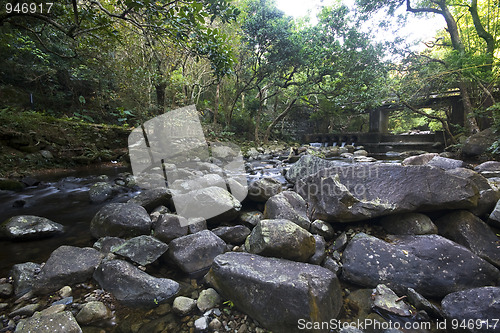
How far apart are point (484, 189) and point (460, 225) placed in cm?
73

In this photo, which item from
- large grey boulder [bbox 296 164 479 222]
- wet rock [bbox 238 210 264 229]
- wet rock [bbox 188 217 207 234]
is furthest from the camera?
wet rock [bbox 238 210 264 229]

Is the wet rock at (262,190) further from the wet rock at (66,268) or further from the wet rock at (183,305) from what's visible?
the wet rock at (66,268)

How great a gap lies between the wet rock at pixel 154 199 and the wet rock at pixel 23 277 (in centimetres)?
162

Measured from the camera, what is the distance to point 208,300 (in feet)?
6.28

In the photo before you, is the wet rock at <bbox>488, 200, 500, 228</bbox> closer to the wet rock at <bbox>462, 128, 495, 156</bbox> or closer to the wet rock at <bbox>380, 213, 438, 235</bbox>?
the wet rock at <bbox>380, 213, 438, 235</bbox>

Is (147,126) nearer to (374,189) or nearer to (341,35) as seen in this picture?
(374,189)

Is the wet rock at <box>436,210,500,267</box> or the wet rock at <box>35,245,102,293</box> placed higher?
the wet rock at <box>436,210,500,267</box>

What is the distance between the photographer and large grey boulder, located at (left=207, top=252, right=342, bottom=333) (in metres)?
1.62

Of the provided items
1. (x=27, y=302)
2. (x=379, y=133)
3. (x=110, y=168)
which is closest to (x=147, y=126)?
(x=110, y=168)

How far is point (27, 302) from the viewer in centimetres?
192

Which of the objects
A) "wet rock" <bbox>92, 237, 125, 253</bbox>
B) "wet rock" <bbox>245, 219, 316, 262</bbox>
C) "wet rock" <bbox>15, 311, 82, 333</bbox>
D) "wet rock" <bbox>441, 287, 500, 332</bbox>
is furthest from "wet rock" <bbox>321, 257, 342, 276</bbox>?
"wet rock" <bbox>92, 237, 125, 253</bbox>

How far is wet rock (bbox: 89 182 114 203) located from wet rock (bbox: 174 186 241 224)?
2814 mm

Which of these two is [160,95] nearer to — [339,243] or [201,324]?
[339,243]

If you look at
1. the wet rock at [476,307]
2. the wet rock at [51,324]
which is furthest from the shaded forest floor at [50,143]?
the wet rock at [476,307]
